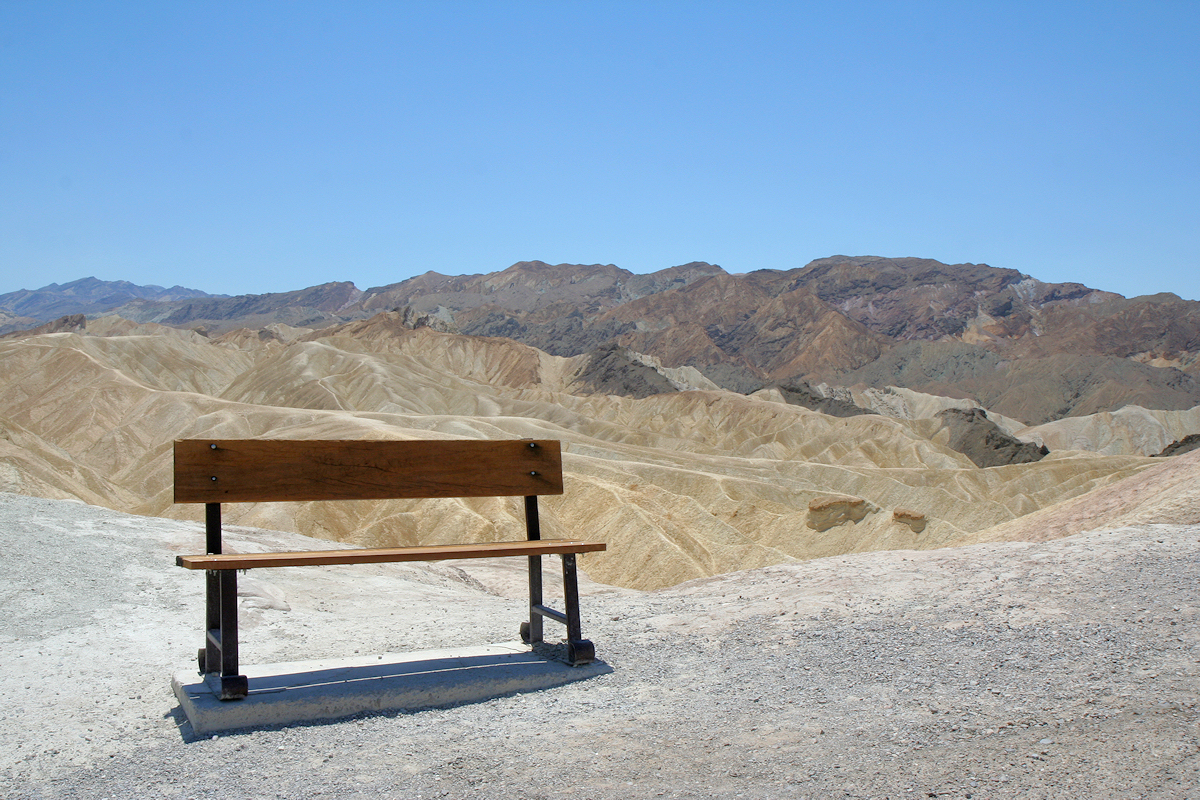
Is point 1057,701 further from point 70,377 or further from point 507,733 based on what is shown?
point 70,377

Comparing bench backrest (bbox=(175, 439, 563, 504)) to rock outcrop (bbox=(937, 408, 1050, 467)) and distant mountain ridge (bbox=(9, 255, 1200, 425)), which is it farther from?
distant mountain ridge (bbox=(9, 255, 1200, 425))

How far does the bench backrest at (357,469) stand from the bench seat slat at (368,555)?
0.31 metres

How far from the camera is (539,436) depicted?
6456cm

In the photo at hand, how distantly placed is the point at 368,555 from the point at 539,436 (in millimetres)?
59407

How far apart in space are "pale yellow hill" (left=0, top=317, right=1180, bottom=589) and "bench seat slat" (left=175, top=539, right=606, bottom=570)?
16.2 metres

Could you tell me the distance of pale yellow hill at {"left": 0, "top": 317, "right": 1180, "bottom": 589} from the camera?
3444cm

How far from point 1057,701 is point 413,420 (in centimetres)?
6307

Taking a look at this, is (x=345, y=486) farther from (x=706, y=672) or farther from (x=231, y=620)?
(x=706, y=672)

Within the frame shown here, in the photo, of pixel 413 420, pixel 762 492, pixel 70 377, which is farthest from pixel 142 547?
pixel 70 377

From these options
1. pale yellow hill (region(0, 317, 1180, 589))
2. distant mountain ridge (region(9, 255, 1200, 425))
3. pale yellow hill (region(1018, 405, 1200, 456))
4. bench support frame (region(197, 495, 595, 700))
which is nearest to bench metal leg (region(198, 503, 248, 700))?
bench support frame (region(197, 495, 595, 700))

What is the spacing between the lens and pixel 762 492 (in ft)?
158

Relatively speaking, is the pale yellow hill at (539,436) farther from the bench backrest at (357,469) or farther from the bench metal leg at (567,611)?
the bench backrest at (357,469)

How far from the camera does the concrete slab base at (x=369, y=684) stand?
16.0ft

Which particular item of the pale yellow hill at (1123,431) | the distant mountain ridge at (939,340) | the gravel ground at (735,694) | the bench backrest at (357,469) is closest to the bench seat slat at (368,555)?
the bench backrest at (357,469)
